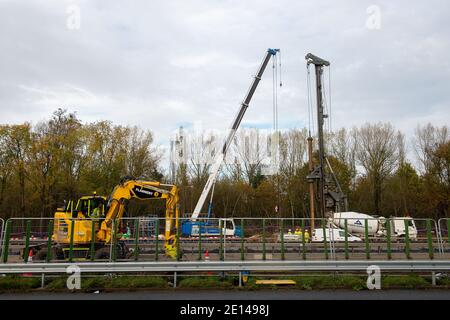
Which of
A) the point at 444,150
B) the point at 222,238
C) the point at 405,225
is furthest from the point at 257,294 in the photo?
the point at 444,150

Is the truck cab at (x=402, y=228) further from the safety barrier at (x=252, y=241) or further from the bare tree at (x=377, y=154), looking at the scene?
the bare tree at (x=377, y=154)

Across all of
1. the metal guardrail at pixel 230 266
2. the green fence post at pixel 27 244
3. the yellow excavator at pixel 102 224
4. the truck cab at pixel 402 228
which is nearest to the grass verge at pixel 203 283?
the metal guardrail at pixel 230 266

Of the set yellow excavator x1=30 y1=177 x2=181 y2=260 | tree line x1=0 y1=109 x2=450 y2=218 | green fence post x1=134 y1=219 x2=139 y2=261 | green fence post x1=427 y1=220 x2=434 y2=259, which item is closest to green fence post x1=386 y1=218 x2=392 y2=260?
green fence post x1=427 y1=220 x2=434 y2=259

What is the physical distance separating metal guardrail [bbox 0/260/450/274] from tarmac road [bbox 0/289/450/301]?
29.7 inches

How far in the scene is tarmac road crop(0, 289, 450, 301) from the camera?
412 inches

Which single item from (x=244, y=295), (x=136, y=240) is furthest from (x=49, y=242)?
(x=244, y=295)

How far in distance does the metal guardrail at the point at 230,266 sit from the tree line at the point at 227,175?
28727 mm

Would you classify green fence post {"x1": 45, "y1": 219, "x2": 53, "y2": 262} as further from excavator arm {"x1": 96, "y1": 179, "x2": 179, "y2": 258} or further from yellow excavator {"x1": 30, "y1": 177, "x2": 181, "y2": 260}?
excavator arm {"x1": 96, "y1": 179, "x2": 179, "y2": 258}

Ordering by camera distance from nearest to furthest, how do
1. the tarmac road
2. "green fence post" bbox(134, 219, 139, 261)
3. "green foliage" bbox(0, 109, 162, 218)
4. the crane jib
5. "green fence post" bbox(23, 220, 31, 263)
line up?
1. the tarmac road
2. "green fence post" bbox(23, 220, 31, 263)
3. "green fence post" bbox(134, 219, 139, 261)
4. the crane jib
5. "green foliage" bbox(0, 109, 162, 218)

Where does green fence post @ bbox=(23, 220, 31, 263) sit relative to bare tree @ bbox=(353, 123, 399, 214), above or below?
below

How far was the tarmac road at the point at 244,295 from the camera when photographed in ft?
34.3

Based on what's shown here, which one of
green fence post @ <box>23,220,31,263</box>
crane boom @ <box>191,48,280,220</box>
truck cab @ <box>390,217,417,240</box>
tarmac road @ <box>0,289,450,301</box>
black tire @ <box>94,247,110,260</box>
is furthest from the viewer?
crane boom @ <box>191,48,280,220</box>

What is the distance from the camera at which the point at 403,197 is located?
49.3 m
